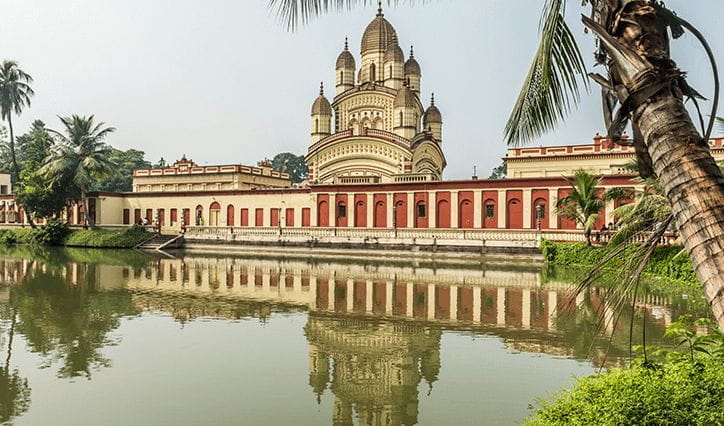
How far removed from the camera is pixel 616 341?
35.0ft

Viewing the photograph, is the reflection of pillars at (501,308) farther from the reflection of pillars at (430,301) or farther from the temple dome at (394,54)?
the temple dome at (394,54)

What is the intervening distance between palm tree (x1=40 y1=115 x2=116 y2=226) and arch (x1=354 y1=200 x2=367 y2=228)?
18.1m

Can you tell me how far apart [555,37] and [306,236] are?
30.3m

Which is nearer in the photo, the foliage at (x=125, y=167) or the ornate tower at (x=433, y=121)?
the ornate tower at (x=433, y=121)

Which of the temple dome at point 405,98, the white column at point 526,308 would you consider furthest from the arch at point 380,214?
the white column at point 526,308

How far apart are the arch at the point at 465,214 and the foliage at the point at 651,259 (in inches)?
275

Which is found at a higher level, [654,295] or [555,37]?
[555,37]

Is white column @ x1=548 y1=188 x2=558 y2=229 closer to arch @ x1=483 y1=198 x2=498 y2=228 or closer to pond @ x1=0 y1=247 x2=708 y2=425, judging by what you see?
arch @ x1=483 y1=198 x2=498 y2=228

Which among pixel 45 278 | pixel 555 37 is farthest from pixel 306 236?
pixel 555 37

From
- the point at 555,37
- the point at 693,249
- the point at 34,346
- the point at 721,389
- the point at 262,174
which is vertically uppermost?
the point at 262,174

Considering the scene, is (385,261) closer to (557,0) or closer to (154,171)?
(557,0)

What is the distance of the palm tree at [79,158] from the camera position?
3944cm

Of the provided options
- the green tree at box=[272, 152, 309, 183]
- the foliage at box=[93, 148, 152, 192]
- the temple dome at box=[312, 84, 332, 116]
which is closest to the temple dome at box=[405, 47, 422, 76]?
the temple dome at box=[312, 84, 332, 116]

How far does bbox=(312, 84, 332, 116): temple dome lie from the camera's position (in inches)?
1903
